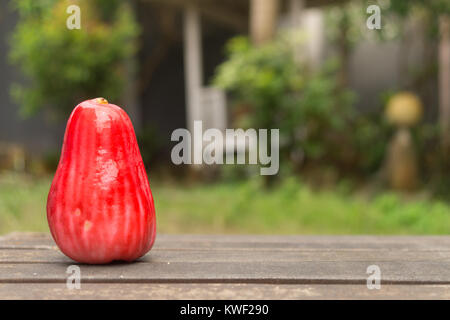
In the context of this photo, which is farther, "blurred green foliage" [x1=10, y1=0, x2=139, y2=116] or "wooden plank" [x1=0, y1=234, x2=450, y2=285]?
"blurred green foliage" [x1=10, y1=0, x2=139, y2=116]

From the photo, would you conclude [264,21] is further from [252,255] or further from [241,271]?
[241,271]

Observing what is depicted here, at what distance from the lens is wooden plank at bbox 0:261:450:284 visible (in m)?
1.20

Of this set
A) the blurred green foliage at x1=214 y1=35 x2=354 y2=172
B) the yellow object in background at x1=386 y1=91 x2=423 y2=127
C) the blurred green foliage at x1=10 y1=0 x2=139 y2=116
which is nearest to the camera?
the blurred green foliage at x1=214 y1=35 x2=354 y2=172

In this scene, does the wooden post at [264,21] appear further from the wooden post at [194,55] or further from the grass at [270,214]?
the grass at [270,214]

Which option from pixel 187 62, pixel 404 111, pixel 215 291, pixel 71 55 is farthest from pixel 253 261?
pixel 187 62

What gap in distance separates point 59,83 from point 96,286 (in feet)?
22.4

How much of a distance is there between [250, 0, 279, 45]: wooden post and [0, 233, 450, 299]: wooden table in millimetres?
5475

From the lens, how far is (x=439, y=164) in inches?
284

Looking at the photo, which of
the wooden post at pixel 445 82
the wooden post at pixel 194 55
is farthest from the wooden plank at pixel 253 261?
the wooden post at pixel 194 55

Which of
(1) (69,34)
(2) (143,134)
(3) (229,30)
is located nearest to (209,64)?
(3) (229,30)

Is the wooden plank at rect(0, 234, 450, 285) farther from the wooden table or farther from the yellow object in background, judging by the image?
the yellow object in background

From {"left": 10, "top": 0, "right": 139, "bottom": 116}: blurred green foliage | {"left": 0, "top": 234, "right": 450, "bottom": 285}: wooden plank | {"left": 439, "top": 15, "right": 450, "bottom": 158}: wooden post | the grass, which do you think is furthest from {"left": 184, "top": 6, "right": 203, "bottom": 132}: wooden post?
{"left": 0, "top": 234, "right": 450, "bottom": 285}: wooden plank

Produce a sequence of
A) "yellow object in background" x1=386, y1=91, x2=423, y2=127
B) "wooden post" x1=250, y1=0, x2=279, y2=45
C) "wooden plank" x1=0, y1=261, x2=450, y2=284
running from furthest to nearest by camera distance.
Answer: "yellow object in background" x1=386, y1=91, x2=423, y2=127, "wooden post" x1=250, y1=0, x2=279, y2=45, "wooden plank" x1=0, y1=261, x2=450, y2=284

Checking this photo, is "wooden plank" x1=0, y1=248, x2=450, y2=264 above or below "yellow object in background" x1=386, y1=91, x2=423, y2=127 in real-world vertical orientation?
below
